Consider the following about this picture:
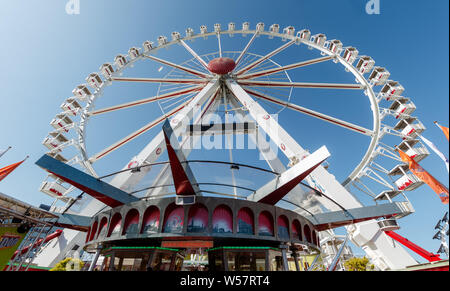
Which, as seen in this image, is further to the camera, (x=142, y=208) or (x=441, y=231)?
(x=142, y=208)

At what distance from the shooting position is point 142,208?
1174 centimetres

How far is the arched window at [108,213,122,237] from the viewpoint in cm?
1215

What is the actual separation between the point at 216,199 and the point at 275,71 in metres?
18.7

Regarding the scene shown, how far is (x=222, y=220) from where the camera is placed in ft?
36.3

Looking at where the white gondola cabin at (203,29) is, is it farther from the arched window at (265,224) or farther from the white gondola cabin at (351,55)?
the arched window at (265,224)

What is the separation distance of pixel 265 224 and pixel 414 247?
14.4 metres

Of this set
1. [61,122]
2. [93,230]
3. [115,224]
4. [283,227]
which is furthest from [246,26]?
[93,230]

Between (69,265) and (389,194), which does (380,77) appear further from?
(69,265)

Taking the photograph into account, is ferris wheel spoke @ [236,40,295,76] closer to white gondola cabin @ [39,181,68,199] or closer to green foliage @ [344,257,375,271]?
white gondola cabin @ [39,181,68,199]

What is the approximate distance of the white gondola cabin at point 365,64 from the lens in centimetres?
2305

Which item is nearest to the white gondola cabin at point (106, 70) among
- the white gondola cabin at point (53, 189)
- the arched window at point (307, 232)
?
the white gondola cabin at point (53, 189)

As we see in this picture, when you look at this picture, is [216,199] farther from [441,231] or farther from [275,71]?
[275,71]

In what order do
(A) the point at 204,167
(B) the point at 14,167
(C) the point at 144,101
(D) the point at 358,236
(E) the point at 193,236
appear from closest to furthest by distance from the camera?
(E) the point at 193,236, (A) the point at 204,167, (B) the point at 14,167, (D) the point at 358,236, (C) the point at 144,101
